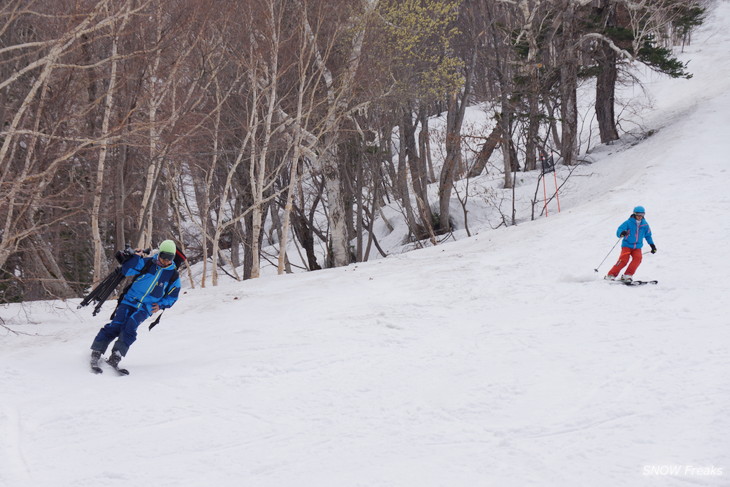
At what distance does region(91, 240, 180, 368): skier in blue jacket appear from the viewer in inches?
289

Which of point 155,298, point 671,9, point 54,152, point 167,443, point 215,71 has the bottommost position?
point 167,443

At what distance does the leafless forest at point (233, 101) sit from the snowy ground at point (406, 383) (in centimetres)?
335

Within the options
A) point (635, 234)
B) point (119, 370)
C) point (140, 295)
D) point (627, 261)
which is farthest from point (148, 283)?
point (635, 234)

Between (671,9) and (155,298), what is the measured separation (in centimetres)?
2285

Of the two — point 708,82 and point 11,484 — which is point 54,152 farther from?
point 708,82

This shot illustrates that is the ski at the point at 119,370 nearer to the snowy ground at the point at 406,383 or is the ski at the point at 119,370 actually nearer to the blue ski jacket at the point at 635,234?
the snowy ground at the point at 406,383

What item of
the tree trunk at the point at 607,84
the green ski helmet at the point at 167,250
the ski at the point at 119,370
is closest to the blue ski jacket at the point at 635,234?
the green ski helmet at the point at 167,250

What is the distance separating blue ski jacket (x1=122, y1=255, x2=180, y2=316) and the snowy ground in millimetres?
823

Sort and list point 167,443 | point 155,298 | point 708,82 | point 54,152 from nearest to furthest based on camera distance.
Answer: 1. point 167,443
2. point 155,298
3. point 54,152
4. point 708,82

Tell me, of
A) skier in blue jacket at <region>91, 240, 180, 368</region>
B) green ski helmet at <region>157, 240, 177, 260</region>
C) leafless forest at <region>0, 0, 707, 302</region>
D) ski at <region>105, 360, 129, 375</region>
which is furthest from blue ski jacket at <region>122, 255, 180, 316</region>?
leafless forest at <region>0, 0, 707, 302</region>

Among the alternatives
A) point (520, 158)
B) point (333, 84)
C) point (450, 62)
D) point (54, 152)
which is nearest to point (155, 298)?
point (54, 152)

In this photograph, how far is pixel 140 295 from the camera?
745cm

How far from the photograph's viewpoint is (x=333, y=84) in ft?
61.3

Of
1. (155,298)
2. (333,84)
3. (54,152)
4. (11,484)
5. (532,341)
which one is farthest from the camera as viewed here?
(333,84)
